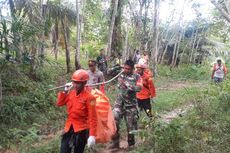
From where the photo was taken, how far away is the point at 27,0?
1029 centimetres

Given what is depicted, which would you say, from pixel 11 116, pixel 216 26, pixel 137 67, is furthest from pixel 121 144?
pixel 216 26

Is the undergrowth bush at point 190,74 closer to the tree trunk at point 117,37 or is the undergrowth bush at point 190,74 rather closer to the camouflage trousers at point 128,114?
the tree trunk at point 117,37

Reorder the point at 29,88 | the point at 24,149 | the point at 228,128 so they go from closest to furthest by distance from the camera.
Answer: the point at 228,128 < the point at 24,149 < the point at 29,88

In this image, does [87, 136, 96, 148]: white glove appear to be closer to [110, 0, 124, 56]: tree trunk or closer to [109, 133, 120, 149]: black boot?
[109, 133, 120, 149]: black boot

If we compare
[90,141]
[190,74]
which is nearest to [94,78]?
[90,141]

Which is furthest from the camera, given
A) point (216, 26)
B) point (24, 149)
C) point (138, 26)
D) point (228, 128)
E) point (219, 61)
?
point (216, 26)

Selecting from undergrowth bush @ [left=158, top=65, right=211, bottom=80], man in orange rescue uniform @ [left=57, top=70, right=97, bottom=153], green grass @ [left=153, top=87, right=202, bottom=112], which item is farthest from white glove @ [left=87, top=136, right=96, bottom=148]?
undergrowth bush @ [left=158, top=65, right=211, bottom=80]

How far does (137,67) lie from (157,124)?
270cm

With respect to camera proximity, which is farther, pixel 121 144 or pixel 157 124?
pixel 121 144

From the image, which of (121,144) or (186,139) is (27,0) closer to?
(121,144)

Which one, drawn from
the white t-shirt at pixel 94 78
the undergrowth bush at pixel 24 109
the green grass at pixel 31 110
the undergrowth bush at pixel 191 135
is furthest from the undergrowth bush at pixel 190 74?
the undergrowth bush at pixel 191 135

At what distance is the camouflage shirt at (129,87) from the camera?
7.85 meters

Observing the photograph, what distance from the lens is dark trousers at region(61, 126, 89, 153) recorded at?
571cm

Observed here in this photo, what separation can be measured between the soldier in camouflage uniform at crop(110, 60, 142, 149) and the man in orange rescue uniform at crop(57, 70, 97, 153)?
2239 millimetres
